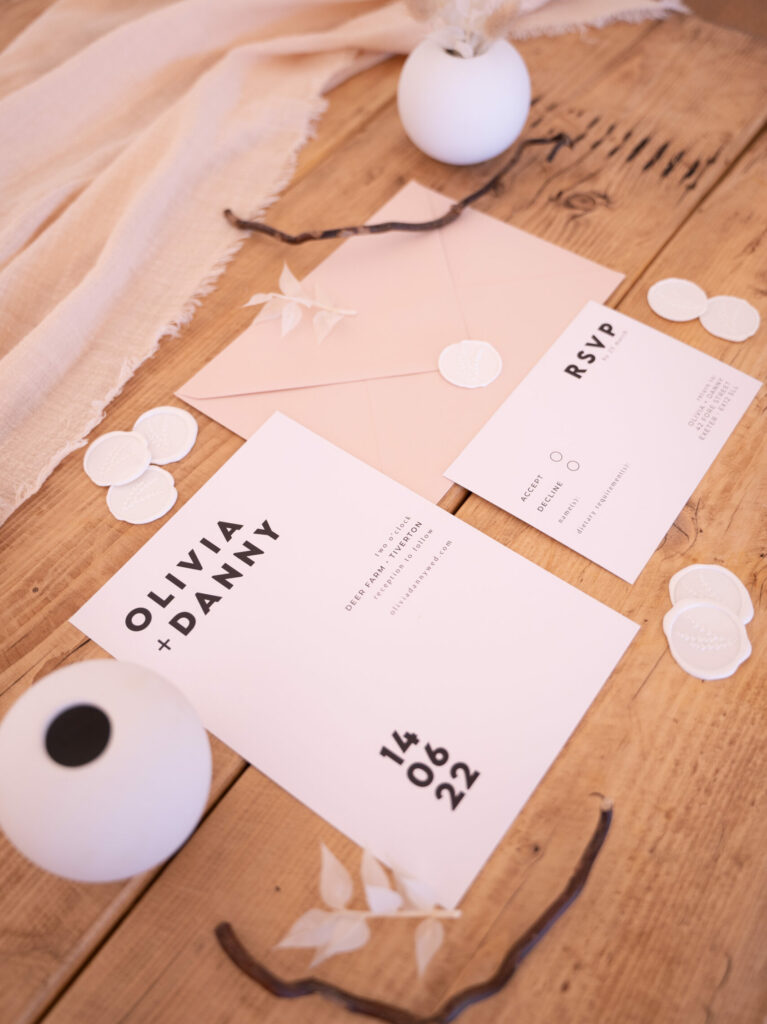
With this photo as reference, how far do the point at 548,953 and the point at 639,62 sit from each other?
0.95m

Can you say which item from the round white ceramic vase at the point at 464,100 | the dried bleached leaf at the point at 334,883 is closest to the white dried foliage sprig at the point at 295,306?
the round white ceramic vase at the point at 464,100

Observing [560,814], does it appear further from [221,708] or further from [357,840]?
[221,708]

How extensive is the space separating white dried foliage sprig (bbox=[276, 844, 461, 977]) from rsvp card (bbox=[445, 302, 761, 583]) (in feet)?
0.92

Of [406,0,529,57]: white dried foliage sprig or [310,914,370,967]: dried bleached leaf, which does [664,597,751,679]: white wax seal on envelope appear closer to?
[310,914,370,967]: dried bleached leaf

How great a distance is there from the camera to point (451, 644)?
1.87 feet

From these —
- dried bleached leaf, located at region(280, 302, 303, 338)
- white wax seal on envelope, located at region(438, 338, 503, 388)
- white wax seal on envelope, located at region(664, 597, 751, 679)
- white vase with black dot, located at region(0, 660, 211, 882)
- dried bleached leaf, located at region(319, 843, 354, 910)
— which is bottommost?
white vase with black dot, located at region(0, 660, 211, 882)

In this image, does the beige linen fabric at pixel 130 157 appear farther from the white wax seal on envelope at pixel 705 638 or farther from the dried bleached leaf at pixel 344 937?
the white wax seal on envelope at pixel 705 638

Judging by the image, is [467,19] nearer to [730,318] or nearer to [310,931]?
[730,318]

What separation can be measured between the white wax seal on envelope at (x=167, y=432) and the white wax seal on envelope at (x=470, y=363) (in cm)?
23

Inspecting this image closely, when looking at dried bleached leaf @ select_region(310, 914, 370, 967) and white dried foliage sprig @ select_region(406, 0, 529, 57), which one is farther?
white dried foliage sprig @ select_region(406, 0, 529, 57)

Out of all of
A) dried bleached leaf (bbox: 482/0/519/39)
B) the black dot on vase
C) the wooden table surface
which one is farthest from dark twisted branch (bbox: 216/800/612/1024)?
dried bleached leaf (bbox: 482/0/519/39)

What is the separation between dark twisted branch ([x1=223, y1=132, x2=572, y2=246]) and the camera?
0.76 metres

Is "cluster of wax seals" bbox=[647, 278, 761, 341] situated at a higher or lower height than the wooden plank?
higher

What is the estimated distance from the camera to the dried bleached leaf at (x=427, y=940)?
47 cm
